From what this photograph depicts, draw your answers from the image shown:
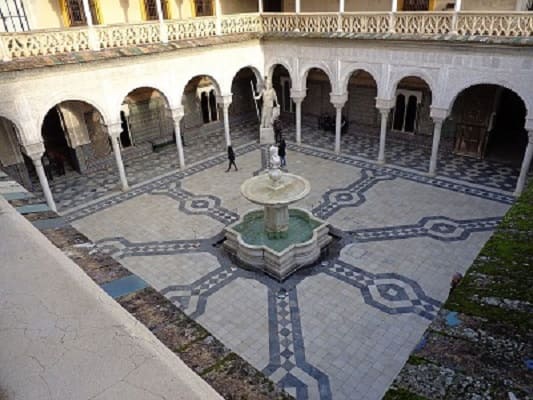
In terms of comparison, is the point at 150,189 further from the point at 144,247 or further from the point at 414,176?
the point at 414,176

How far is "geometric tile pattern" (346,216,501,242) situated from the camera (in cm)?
927

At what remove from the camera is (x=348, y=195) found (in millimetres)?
11414

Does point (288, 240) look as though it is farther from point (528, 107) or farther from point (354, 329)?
point (528, 107)

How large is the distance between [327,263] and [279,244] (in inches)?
43.0

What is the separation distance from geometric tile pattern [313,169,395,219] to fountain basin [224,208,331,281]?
3.78 ft

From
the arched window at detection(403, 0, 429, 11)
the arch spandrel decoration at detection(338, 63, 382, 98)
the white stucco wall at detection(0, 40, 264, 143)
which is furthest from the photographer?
the arched window at detection(403, 0, 429, 11)

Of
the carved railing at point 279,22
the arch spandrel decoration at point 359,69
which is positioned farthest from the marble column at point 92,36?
the arch spandrel decoration at point 359,69

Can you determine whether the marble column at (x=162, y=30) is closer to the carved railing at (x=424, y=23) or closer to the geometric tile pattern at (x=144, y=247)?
the geometric tile pattern at (x=144, y=247)

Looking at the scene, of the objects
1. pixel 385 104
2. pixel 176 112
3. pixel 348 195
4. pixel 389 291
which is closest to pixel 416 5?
pixel 385 104

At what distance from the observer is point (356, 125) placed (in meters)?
16.8

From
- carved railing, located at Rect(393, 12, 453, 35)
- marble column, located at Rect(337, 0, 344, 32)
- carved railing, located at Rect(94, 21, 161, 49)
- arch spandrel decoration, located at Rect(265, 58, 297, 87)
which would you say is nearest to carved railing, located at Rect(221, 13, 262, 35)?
arch spandrel decoration, located at Rect(265, 58, 297, 87)

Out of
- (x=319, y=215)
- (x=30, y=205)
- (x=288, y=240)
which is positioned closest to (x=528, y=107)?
(x=319, y=215)

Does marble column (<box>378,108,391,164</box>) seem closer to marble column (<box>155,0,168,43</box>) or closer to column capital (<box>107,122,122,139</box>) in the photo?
marble column (<box>155,0,168,43</box>)

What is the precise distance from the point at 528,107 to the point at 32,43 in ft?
39.6
